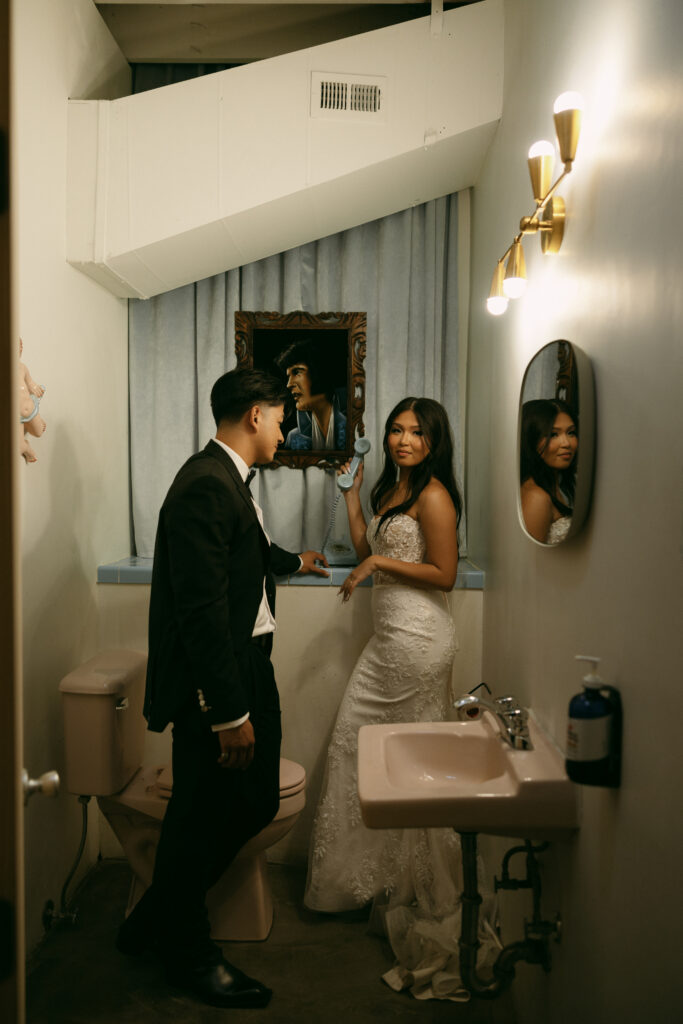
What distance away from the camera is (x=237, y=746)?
206cm

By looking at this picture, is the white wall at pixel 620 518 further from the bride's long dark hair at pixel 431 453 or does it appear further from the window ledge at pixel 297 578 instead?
the window ledge at pixel 297 578

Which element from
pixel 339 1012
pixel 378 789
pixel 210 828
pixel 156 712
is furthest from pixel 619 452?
pixel 339 1012

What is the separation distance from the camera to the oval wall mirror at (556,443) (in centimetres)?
151

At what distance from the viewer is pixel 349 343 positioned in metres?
3.20

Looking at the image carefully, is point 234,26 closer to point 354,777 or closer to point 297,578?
point 297,578

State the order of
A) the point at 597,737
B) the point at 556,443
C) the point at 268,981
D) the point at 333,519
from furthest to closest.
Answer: the point at 333,519
the point at 268,981
the point at 556,443
the point at 597,737

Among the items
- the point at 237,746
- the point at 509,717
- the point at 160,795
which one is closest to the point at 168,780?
the point at 160,795

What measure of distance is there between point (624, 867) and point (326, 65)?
2.60 m

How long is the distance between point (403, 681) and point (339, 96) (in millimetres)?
2025

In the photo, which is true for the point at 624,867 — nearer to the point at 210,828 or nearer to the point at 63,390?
the point at 210,828

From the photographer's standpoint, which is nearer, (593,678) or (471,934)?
(593,678)

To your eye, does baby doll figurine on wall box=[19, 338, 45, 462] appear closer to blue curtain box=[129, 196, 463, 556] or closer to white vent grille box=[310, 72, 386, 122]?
blue curtain box=[129, 196, 463, 556]

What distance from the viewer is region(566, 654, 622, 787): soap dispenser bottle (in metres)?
1.32

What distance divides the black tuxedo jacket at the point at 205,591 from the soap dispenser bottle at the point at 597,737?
3.23 ft
